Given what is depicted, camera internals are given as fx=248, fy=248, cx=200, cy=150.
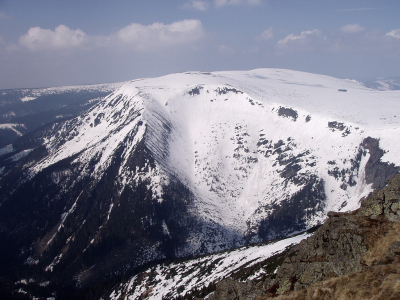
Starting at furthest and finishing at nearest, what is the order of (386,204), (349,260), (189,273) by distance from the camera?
(189,273)
(386,204)
(349,260)

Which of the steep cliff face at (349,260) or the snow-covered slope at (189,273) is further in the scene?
the snow-covered slope at (189,273)

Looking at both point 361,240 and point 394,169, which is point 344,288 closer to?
point 361,240

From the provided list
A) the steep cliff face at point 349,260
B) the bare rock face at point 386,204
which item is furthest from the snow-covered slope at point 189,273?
the bare rock face at point 386,204

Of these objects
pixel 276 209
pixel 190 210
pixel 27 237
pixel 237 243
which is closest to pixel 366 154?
pixel 276 209

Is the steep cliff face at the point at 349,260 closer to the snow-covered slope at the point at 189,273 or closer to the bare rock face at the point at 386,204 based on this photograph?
the bare rock face at the point at 386,204

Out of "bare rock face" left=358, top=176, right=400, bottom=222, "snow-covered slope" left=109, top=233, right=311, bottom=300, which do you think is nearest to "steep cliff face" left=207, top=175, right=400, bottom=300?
"bare rock face" left=358, top=176, right=400, bottom=222

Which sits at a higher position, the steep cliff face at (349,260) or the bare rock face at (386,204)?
the bare rock face at (386,204)

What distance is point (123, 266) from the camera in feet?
484

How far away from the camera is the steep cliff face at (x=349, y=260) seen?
25562 millimetres

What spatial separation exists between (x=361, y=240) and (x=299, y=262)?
9.22 m

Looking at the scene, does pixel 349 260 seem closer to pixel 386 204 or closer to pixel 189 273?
pixel 386 204

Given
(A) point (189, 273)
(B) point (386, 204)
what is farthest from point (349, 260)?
(A) point (189, 273)

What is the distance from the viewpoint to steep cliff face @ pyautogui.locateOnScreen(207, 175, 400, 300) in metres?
25.6

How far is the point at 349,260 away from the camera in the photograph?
104ft
